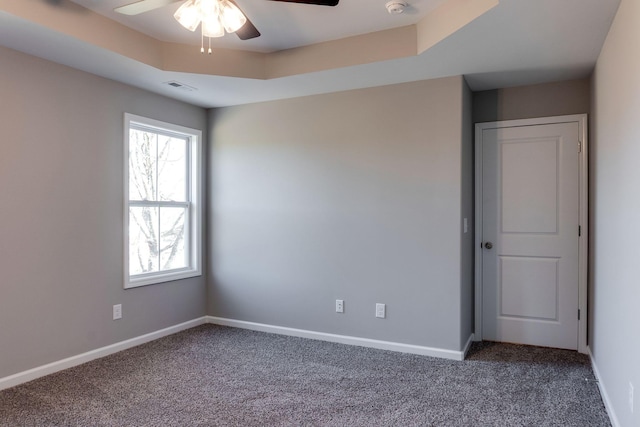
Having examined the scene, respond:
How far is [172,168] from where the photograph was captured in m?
4.20

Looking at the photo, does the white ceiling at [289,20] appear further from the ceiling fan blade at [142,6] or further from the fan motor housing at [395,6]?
the ceiling fan blade at [142,6]

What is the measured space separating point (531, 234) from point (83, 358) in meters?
3.81

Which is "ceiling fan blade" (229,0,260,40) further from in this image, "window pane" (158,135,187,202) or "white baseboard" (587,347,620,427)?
"white baseboard" (587,347,620,427)

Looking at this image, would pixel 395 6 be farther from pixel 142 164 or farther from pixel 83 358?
pixel 83 358

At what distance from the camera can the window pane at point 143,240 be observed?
12.4ft

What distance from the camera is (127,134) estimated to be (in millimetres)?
3596

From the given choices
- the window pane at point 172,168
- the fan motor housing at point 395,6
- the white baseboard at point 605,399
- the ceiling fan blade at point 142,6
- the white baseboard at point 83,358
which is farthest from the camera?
the window pane at point 172,168

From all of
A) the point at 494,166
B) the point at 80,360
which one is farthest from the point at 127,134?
the point at 494,166

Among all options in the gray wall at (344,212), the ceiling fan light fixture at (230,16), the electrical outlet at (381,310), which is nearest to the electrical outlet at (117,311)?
the gray wall at (344,212)

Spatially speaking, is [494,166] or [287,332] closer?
[494,166]

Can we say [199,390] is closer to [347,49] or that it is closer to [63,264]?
[63,264]

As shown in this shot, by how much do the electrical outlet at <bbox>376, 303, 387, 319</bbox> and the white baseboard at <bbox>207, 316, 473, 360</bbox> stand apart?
22cm

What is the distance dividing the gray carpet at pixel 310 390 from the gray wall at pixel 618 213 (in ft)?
1.30

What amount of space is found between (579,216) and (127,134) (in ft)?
12.7
